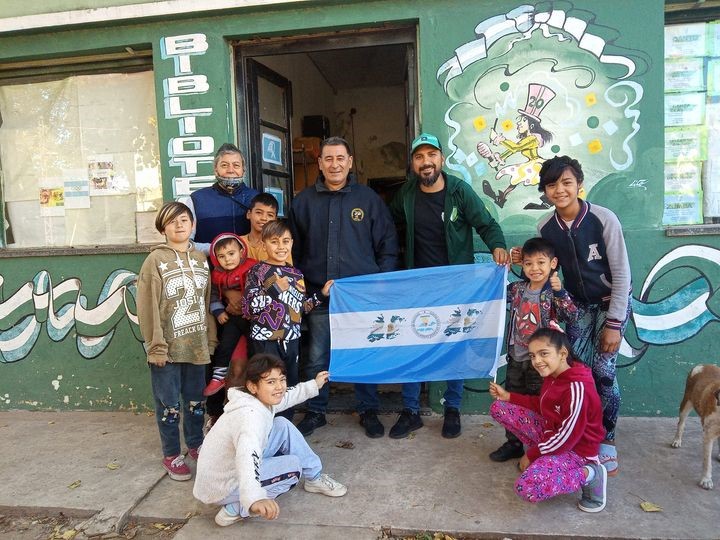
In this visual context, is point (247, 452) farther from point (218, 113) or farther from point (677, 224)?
point (677, 224)

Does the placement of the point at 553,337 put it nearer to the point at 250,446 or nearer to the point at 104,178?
the point at 250,446

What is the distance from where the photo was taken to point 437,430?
13.0 ft

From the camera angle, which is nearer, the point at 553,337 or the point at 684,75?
the point at 553,337

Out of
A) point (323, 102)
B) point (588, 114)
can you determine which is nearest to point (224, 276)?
point (588, 114)

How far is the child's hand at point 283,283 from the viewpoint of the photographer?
11.3ft

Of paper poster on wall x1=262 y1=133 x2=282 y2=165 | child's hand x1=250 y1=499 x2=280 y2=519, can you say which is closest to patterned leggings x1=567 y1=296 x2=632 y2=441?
child's hand x1=250 y1=499 x2=280 y2=519

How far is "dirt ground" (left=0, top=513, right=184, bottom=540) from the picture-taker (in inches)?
116

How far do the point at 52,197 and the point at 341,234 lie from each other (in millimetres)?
3115

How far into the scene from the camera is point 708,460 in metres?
3.00

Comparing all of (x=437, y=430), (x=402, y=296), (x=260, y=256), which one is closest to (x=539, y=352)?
(x=402, y=296)

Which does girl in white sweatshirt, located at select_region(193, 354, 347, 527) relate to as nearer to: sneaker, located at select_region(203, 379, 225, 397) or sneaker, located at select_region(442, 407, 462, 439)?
sneaker, located at select_region(203, 379, 225, 397)

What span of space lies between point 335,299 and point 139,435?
2.02m

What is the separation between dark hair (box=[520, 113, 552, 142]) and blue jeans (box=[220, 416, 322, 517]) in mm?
2908

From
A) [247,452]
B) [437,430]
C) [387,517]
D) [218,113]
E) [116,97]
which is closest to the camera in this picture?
[247,452]
